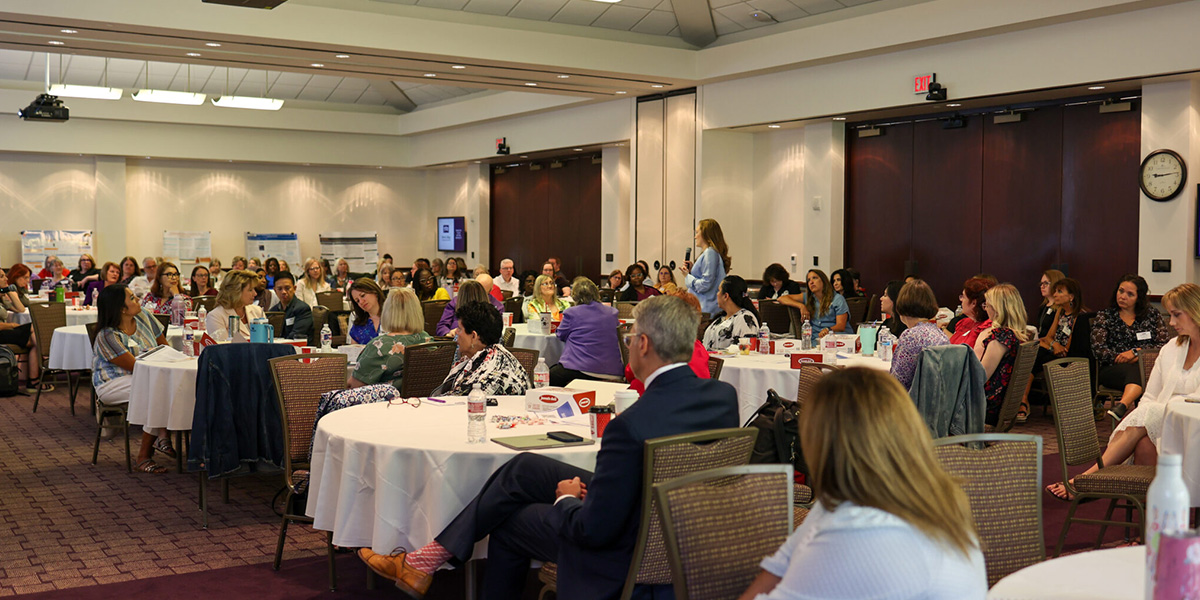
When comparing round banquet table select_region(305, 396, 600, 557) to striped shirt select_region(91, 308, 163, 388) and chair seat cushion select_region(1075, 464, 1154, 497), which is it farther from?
striped shirt select_region(91, 308, 163, 388)

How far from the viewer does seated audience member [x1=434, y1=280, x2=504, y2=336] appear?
7.07 m

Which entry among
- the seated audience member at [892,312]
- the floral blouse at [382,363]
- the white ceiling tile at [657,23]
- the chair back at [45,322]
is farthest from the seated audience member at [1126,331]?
the chair back at [45,322]

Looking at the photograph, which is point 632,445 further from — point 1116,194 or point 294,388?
point 1116,194

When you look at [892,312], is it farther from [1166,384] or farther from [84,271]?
[84,271]

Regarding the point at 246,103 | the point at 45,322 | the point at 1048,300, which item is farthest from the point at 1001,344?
the point at 246,103

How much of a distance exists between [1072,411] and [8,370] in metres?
9.95

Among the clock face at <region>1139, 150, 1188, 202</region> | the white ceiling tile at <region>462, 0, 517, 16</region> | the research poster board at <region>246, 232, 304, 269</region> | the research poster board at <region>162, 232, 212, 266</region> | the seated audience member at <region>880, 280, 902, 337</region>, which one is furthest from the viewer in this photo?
the research poster board at <region>246, 232, 304, 269</region>

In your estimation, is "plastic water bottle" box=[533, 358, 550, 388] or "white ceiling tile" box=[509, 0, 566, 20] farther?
"white ceiling tile" box=[509, 0, 566, 20]

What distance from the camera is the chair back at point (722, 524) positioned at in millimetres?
2432

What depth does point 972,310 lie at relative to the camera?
7785 mm

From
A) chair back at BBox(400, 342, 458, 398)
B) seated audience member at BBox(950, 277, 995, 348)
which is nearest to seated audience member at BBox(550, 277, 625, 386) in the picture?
chair back at BBox(400, 342, 458, 398)

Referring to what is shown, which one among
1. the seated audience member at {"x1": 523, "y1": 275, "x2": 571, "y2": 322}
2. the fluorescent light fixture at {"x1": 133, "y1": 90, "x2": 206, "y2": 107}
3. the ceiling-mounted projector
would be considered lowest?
the seated audience member at {"x1": 523, "y1": 275, "x2": 571, "y2": 322}

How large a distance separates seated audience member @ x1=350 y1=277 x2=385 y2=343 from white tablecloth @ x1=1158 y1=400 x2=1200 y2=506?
485cm

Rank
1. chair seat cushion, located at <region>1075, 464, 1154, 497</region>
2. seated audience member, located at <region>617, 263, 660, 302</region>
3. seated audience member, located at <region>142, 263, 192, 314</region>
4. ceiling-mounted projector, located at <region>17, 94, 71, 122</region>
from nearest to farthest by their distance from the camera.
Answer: chair seat cushion, located at <region>1075, 464, 1154, 497</region> → seated audience member, located at <region>142, 263, 192, 314</region> → seated audience member, located at <region>617, 263, 660, 302</region> → ceiling-mounted projector, located at <region>17, 94, 71, 122</region>
